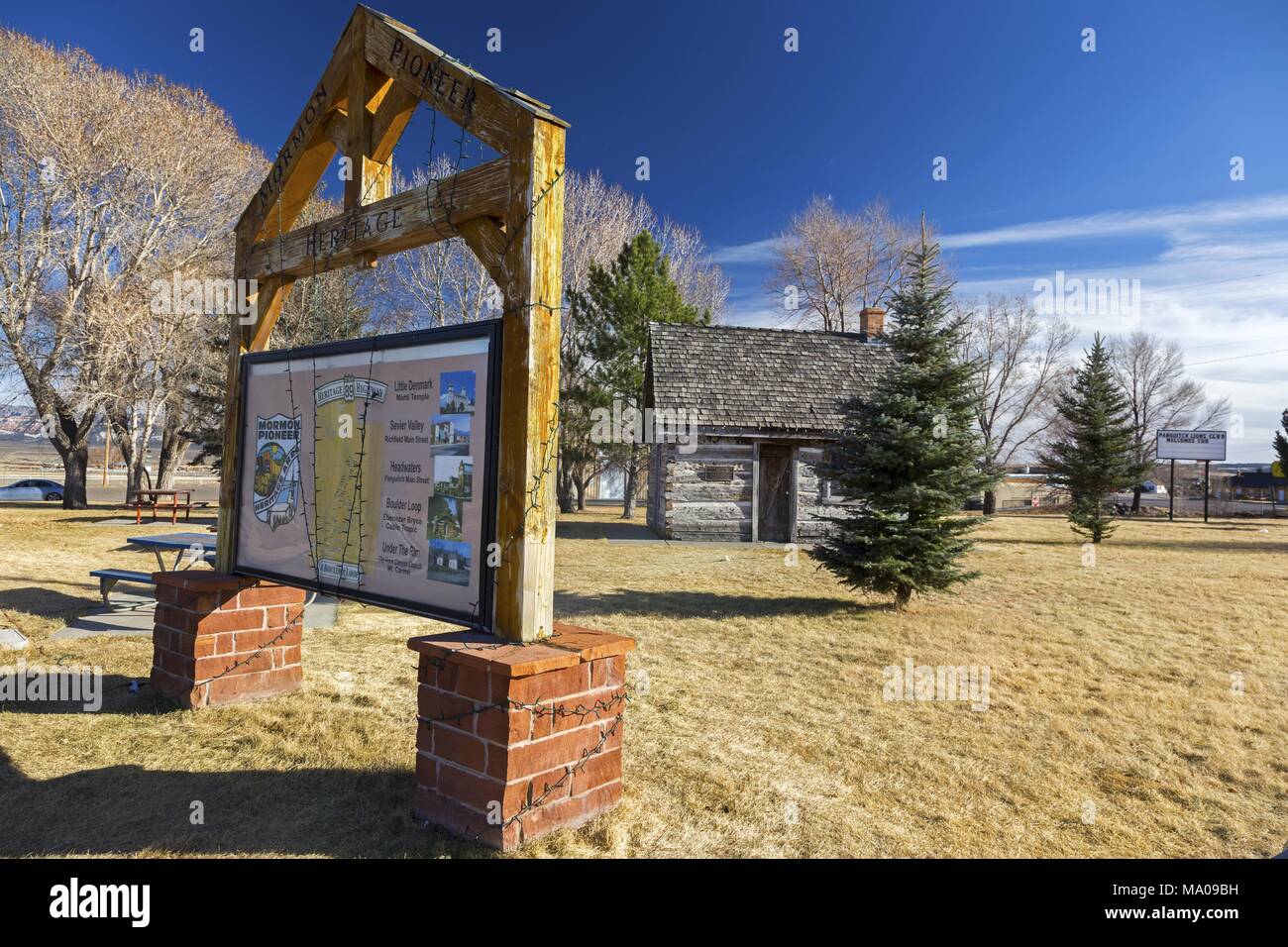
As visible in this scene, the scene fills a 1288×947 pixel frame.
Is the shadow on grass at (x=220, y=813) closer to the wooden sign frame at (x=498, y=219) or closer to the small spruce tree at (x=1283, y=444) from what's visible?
the wooden sign frame at (x=498, y=219)

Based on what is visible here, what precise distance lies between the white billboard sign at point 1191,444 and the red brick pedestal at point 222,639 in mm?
38911

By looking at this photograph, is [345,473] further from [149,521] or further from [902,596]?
[149,521]

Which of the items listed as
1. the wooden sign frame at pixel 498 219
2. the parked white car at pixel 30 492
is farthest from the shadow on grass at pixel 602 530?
the parked white car at pixel 30 492

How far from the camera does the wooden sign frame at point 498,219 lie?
11.4 ft

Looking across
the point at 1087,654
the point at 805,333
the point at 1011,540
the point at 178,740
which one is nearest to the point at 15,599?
the point at 178,740

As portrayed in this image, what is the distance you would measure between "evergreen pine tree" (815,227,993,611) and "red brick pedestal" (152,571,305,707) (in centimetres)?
681

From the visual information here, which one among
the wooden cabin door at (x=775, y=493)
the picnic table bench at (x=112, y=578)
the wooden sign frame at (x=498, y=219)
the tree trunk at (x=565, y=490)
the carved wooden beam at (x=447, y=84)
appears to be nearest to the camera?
the wooden sign frame at (x=498, y=219)

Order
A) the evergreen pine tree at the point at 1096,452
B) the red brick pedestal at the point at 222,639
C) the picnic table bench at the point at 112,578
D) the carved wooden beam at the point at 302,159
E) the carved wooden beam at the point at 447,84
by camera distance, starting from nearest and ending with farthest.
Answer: the carved wooden beam at the point at 447,84
the carved wooden beam at the point at 302,159
the red brick pedestal at the point at 222,639
the picnic table bench at the point at 112,578
the evergreen pine tree at the point at 1096,452

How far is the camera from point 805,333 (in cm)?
2225

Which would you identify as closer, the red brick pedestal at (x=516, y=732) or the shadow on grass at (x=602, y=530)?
the red brick pedestal at (x=516, y=732)

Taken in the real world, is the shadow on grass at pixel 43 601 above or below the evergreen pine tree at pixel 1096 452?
below

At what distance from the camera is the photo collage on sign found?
3.79m
